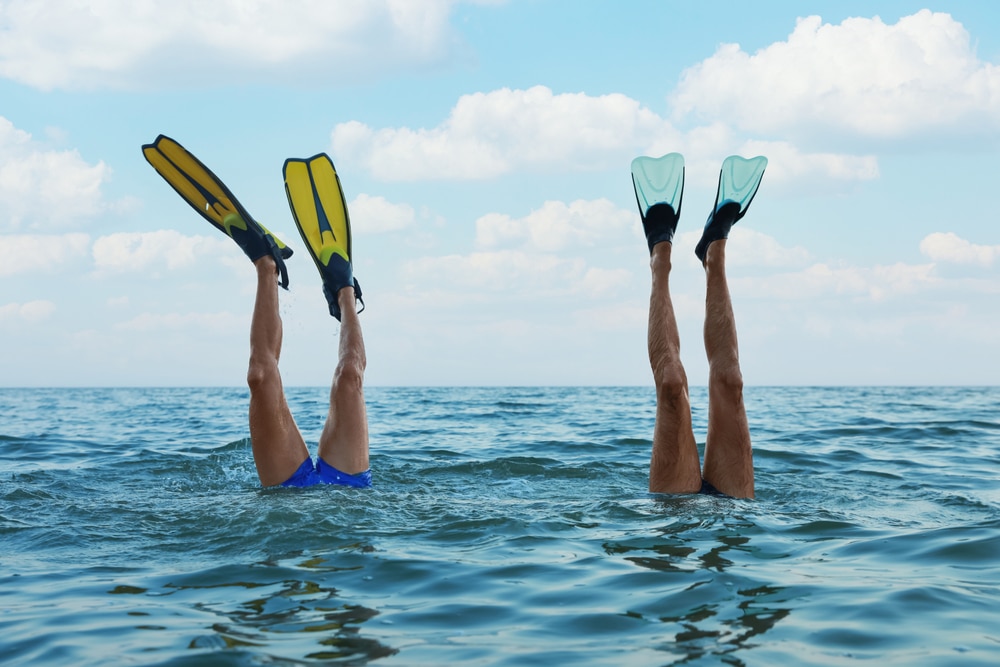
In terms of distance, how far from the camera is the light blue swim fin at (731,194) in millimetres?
6395

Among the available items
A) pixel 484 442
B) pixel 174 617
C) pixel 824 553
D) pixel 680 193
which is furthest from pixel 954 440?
pixel 174 617

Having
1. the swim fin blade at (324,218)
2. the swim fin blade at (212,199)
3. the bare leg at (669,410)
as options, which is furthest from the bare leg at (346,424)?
the bare leg at (669,410)

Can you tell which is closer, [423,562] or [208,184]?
→ [423,562]

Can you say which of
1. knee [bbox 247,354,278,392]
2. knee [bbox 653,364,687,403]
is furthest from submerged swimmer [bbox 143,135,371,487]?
knee [bbox 653,364,687,403]

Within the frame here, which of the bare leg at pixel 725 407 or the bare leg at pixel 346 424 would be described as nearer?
the bare leg at pixel 725 407

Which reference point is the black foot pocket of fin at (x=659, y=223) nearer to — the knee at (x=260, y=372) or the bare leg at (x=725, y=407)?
the bare leg at (x=725, y=407)

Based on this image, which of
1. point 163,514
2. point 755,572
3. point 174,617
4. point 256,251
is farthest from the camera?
point 256,251

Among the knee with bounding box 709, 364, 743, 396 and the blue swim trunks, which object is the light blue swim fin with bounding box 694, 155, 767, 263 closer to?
the knee with bounding box 709, 364, 743, 396

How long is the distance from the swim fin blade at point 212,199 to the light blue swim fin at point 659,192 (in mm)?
2922

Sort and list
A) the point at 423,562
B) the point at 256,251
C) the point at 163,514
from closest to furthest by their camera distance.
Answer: the point at 423,562 → the point at 163,514 → the point at 256,251

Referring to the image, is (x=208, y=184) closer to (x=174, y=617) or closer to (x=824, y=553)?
(x=174, y=617)

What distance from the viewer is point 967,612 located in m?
3.77

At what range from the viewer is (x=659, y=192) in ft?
22.5

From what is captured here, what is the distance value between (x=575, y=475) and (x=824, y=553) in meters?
3.59
